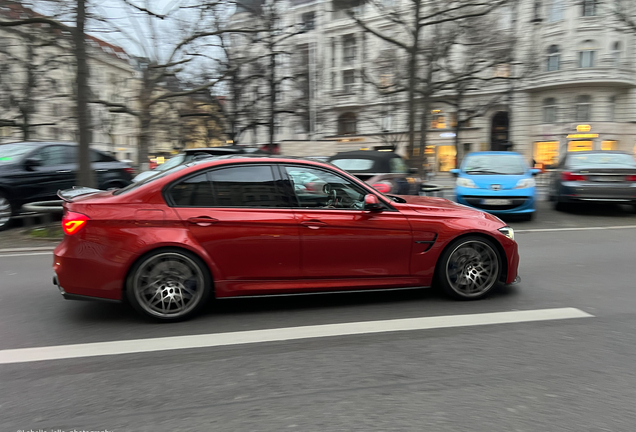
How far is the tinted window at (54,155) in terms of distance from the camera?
1008 centimetres

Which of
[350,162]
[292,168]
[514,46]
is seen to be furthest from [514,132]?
[292,168]

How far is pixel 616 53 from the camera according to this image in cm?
3575

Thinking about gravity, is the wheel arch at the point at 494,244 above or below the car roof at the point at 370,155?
below

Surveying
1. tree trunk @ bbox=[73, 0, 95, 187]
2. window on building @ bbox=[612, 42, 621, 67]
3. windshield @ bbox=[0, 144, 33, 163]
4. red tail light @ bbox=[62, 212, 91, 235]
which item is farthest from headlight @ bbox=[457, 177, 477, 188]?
window on building @ bbox=[612, 42, 621, 67]

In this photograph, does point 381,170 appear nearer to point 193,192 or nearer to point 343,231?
point 343,231

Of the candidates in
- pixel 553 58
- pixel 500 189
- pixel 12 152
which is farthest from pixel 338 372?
pixel 553 58

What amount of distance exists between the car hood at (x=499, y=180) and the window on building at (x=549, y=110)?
30860 millimetres

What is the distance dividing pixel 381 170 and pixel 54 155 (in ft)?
22.7

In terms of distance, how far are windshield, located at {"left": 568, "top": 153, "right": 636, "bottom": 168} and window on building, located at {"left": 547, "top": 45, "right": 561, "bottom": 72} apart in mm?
29226

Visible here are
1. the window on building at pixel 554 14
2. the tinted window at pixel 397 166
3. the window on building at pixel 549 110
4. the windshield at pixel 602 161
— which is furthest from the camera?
the window on building at pixel 549 110

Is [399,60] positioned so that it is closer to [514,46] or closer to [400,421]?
[514,46]

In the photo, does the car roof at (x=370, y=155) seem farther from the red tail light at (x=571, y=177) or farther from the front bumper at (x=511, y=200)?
the red tail light at (x=571, y=177)

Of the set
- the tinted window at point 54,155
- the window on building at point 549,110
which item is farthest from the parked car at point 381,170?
the window on building at point 549,110

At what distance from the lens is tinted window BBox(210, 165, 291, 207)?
14.7 ft
